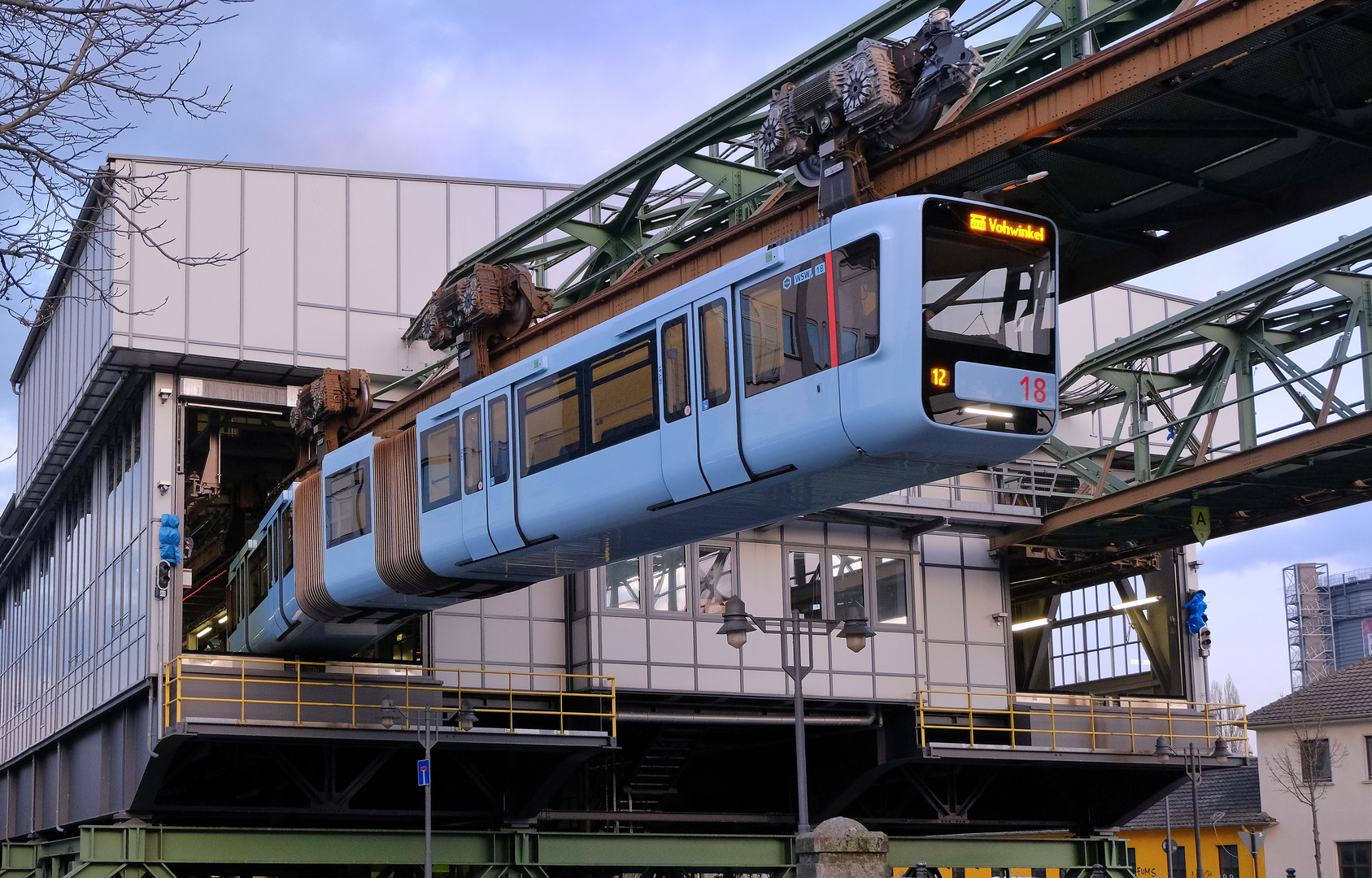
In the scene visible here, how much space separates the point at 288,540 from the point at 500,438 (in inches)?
324

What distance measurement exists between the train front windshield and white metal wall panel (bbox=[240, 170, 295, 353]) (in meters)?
20.6

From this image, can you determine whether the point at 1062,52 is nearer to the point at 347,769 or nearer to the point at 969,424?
the point at 969,424

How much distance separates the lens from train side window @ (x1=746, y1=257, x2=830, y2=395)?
46.1ft

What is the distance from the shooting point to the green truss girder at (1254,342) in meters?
25.6

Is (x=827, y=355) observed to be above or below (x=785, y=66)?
below

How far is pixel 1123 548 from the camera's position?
36750 mm

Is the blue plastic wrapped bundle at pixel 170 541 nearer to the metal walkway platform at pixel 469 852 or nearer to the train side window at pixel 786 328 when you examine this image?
the metal walkway platform at pixel 469 852

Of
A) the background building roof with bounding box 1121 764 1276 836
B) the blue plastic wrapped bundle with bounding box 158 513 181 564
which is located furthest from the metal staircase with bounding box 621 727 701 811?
the background building roof with bounding box 1121 764 1276 836

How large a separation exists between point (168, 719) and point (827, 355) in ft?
60.2

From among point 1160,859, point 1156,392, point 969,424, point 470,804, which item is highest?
point 1156,392

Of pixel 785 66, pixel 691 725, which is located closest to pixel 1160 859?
pixel 691 725

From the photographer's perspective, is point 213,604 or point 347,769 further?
point 213,604

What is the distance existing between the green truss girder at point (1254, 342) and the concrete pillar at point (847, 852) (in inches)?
563

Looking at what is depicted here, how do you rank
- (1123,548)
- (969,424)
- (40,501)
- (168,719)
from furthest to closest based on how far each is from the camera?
1. (40,501)
2. (1123,548)
3. (168,719)
4. (969,424)
